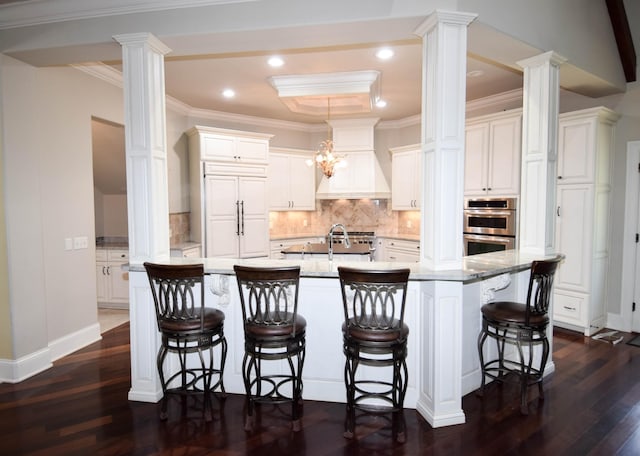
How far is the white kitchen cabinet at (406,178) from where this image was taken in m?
6.52

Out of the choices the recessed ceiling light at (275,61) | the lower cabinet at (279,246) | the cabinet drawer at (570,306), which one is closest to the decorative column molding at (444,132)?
the recessed ceiling light at (275,61)

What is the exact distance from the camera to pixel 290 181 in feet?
23.1

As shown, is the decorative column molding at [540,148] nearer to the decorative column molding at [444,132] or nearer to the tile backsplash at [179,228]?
the decorative column molding at [444,132]

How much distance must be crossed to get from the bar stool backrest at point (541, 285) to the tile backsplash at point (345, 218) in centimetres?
427

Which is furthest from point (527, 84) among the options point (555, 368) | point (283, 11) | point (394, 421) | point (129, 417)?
point (129, 417)

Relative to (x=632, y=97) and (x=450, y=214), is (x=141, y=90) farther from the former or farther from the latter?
(x=632, y=97)

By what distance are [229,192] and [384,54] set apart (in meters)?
3.07

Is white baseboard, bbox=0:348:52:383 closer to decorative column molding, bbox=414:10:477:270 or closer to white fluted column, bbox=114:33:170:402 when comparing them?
white fluted column, bbox=114:33:170:402

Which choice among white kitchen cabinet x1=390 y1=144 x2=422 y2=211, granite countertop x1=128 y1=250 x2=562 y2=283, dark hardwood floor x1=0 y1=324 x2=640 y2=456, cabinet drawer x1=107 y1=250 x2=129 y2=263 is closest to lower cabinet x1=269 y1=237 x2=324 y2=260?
white kitchen cabinet x1=390 y1=144 x2=422 y2=211

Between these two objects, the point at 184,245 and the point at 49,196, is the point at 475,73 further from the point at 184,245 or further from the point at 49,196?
the point at 49,196

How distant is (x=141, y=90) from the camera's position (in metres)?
2.94

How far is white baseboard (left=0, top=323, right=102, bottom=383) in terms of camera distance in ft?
11.0

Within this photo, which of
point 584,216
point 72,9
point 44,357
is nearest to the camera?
point 72,9

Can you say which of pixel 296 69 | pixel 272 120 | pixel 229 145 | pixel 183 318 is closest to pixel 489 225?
pixel 296 69
